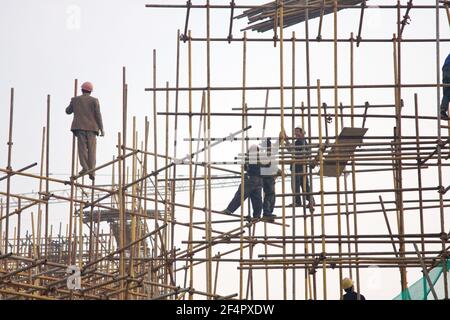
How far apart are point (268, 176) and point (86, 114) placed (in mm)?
3012

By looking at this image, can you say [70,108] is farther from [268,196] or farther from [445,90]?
[445,90]

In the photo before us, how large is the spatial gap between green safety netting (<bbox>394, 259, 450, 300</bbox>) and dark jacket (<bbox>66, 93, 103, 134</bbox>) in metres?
5.50

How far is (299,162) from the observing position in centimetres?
1908

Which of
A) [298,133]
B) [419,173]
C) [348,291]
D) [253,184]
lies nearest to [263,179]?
[253,184]

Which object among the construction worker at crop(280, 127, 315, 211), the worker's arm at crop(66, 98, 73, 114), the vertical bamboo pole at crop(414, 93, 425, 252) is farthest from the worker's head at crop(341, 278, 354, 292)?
the worker's arm at crop(66, 98, 73, 114)

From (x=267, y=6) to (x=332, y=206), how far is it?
3407mm

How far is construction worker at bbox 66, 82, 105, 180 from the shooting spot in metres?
20.5

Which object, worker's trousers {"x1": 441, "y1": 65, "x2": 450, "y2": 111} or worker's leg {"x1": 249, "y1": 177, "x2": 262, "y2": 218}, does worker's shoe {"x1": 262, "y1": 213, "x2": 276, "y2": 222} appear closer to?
worker's leg {"x1": 249, "y1": 177, "x2": 262, "y2": 218}

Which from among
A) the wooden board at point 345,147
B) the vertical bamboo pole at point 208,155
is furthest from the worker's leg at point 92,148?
the wooden board at point 345,147

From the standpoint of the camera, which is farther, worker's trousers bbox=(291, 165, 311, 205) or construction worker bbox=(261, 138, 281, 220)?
worker's trousers bbox=(291, 165, 311, 205)

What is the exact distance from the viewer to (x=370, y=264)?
18.6 metres

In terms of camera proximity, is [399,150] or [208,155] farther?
[208,155]
